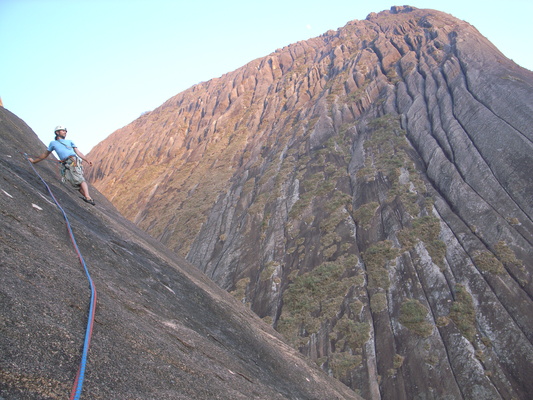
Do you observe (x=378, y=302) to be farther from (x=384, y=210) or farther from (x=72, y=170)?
(x=72, y=170)

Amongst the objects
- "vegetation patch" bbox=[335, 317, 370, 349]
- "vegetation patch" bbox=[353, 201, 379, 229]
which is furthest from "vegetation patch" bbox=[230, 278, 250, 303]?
"vegetation patch" bbox=[353, 201, 379, 229]

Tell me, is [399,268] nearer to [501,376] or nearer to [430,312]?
[430,312]

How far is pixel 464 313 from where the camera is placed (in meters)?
20.8

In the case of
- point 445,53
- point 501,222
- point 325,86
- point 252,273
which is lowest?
point 252,273

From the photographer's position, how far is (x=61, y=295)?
18.5ft

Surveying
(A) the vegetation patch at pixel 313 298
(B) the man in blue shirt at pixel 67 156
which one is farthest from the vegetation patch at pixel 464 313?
(B) the man in blue shirt at pixel 67 156

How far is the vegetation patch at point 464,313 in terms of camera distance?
20.0m

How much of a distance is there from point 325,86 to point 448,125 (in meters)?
30.2

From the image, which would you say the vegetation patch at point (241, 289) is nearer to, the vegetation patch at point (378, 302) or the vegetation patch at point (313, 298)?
the vegetation patch at point (313, 298)

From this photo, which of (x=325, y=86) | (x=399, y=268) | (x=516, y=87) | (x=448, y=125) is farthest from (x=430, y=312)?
(x=325, y=86)

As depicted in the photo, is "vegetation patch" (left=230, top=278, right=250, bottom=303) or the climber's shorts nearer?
the climber's shorts

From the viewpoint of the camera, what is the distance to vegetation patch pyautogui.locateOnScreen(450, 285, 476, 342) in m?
20.0

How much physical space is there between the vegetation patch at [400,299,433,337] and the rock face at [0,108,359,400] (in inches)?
433

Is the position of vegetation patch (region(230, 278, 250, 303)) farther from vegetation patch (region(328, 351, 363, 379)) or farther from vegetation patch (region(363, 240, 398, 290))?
vegetation patch (region(363, 240, 398, 290))
